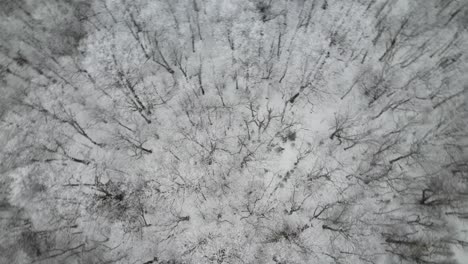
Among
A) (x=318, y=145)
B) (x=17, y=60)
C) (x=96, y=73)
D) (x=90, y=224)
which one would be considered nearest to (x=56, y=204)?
(x=90, y=224)

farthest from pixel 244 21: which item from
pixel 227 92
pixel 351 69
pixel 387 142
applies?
pixel 387 142

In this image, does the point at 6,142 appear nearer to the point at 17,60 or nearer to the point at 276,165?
the point at 17,60

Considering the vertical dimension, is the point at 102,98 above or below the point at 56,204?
above

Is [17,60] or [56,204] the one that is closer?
[56,204]

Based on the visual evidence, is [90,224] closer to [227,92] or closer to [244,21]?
[227,92]

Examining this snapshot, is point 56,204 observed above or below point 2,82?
below

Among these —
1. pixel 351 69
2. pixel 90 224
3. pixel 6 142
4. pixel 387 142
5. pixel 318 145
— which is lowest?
pixel 90 224
